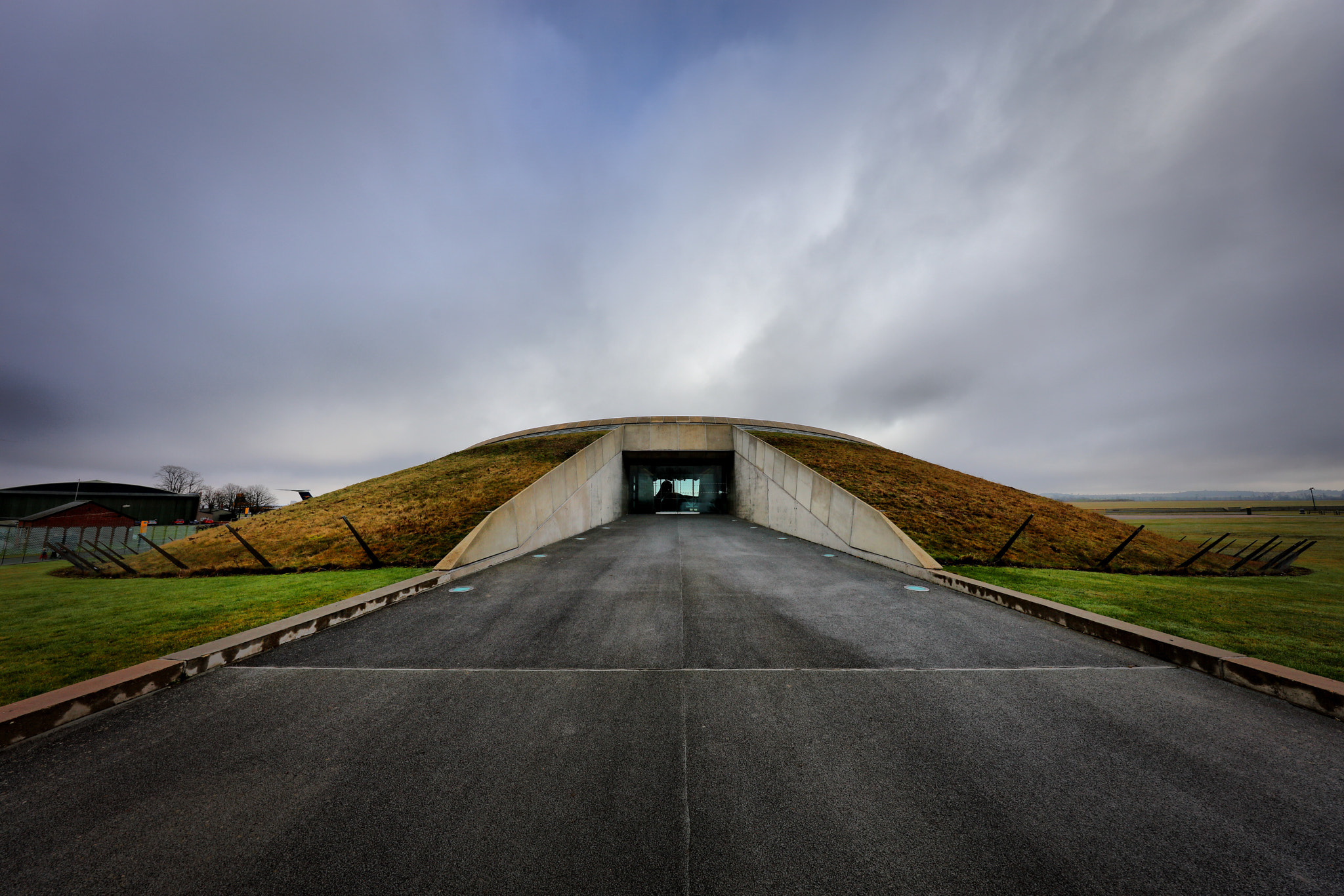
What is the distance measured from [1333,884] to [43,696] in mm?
8684

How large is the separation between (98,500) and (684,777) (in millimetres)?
67111

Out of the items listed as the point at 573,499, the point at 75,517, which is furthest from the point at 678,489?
the point at 75,517

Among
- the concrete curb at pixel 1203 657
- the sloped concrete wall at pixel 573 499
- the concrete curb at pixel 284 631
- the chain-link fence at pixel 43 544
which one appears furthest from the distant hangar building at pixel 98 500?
the concrete curb at pixel 1203 657

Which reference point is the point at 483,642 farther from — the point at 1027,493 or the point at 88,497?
the point at 88,497

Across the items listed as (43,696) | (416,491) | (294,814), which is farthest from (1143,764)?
(416,491)

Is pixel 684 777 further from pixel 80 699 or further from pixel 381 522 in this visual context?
pixel 381 522

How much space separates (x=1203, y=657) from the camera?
170 inches

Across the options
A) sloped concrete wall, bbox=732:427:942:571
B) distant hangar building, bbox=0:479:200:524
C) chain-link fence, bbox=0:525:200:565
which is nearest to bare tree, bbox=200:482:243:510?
distant hangar building, bbox=0:479:200:524

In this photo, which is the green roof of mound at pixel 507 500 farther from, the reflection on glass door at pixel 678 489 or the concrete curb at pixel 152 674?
the reflection on glass door at pixel 678 489

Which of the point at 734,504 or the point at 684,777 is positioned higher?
the point at 734,504

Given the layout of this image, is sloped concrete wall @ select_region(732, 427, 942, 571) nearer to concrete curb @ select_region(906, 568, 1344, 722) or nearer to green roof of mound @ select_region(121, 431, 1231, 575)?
green roof of mound @ select_region(121, 431, 1231, 575)

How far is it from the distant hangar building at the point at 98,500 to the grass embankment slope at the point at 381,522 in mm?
37763

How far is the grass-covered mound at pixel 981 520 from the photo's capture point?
35.4 feet

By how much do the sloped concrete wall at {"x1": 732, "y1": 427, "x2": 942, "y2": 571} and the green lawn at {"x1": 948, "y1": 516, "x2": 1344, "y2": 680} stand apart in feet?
3.99
